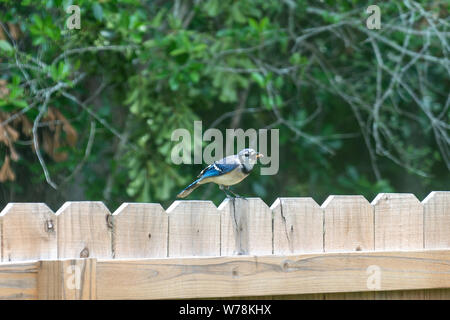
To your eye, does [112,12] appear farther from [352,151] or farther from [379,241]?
[352,151]

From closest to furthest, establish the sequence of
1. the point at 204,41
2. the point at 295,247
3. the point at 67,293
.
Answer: the point at 67,293 → the point at 295,247 → the point at 204,41

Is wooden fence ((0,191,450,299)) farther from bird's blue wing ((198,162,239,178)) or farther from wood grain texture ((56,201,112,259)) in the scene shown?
bird's blue wing ((198,162,239,178))

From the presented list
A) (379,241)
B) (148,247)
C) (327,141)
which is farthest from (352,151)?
(148,247)

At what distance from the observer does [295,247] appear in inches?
117

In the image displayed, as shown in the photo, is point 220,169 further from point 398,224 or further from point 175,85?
point 175,85

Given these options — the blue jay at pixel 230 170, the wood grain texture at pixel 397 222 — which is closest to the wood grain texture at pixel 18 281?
the blue jay at pixel 230 170

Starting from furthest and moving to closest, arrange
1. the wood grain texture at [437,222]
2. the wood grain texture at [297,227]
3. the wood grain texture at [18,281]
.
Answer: the wood grain texture at [437,222] < the wood grain texture at [297,227] < the wood grain texture at [18,281]

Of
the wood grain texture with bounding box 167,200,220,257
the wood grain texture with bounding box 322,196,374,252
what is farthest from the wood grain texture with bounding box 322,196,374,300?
the wood grain texture with bounding box 167,200,220,257

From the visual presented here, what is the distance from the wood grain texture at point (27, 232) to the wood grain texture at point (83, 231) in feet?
0.12

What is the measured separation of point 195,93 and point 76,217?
4.47m

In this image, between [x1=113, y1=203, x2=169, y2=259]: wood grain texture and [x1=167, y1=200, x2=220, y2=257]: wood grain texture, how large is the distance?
35mm

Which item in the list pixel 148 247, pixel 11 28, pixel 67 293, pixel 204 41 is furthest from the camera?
pixel 204 41

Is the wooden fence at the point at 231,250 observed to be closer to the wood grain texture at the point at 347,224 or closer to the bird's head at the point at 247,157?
the wood grain texture at the point at 347,224

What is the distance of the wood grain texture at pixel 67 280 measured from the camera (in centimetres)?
246
